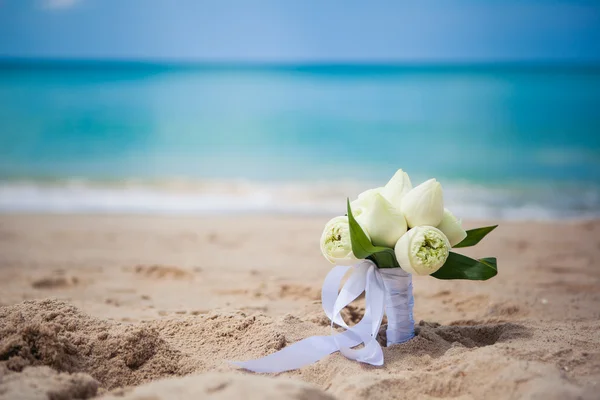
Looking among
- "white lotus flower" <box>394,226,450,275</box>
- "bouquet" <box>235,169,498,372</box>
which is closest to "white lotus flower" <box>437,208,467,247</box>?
"bouquet" <box>235,169,498,372</box>

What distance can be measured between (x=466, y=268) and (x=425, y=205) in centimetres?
31

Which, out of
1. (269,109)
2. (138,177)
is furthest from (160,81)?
(138,177)

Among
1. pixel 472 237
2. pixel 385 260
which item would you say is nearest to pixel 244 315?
pixel 385 260

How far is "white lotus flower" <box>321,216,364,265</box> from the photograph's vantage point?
201 cm

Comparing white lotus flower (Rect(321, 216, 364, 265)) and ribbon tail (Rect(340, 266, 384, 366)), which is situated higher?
white lotus flower (Rect(321, 216, 364, 265))

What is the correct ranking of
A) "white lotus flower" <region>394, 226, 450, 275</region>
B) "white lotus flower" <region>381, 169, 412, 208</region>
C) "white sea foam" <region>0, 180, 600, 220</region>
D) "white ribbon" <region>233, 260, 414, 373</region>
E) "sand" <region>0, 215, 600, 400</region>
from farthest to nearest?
"white sea foam" <region>0, 180, 600, 220</region>, "white lotus flower" <region>381, 169, 412, 208</region>, "white ribbon" <region>233, 260, 414, 373</region>, "white lotus flower" <region>394, 226, 450, 275</region>, "sand" <region>0, 215, 600, 400</region>

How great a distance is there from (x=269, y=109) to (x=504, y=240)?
38.4 ft

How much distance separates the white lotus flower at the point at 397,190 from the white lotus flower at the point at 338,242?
19 centimetres

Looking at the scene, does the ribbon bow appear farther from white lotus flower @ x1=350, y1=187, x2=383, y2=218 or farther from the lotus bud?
white lotus flower @ x1=350, y1=187, x2=383, y2=218

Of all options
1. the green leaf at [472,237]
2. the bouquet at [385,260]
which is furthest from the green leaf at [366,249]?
the green leaf at [472,237]

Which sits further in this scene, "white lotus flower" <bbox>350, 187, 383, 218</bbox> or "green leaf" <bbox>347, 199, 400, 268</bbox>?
"white lotus flower" <bbox>350, 187, 383, 218</bbox>

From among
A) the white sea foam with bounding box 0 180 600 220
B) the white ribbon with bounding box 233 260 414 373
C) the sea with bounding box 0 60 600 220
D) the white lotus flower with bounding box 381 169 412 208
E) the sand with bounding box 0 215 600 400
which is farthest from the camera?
the sea with bounding box 0 60 600 220

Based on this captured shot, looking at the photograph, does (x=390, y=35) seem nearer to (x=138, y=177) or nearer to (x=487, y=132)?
(x=487, y=132)

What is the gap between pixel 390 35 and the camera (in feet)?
80.7
